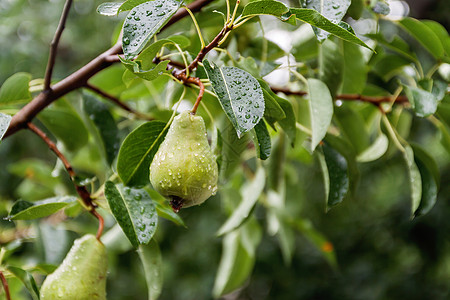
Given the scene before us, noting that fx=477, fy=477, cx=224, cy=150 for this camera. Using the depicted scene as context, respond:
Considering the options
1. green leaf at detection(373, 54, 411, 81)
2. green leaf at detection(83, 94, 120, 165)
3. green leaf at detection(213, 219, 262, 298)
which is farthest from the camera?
green leaf at detection(213, 219, 262, 298)

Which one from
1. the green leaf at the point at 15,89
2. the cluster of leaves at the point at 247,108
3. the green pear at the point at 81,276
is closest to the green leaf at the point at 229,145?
the cluster of leaves at the point at 247,108

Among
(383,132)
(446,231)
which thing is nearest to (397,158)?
(446,231)

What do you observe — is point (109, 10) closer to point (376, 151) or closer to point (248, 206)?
point (248, 206)

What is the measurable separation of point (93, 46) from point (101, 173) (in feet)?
4.39

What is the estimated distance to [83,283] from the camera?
58cm

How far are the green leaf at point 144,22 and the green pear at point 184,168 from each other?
0.34 ft

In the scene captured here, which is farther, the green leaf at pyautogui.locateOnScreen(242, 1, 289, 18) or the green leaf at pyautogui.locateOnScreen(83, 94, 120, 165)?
the green leaf at pyautogui.locateOnScreen(83, 94, 120, 165)

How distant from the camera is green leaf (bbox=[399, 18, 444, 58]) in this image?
31.0 inches

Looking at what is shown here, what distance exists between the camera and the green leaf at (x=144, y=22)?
0.47 meters

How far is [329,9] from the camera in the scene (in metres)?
0.53

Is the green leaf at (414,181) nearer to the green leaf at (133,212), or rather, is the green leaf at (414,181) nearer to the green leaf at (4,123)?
the green leaf at (133,212)

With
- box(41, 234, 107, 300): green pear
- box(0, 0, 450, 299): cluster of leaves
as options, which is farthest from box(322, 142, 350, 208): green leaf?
box(41, 234, 107, 300): green pear

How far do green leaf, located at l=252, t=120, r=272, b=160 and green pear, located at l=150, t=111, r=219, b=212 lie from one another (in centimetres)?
5

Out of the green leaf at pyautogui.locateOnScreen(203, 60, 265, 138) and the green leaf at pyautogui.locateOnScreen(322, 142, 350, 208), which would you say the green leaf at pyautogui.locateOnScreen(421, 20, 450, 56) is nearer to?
the green leaf at pyautogui.locateOnScreen(322, 142, 350, 208)
